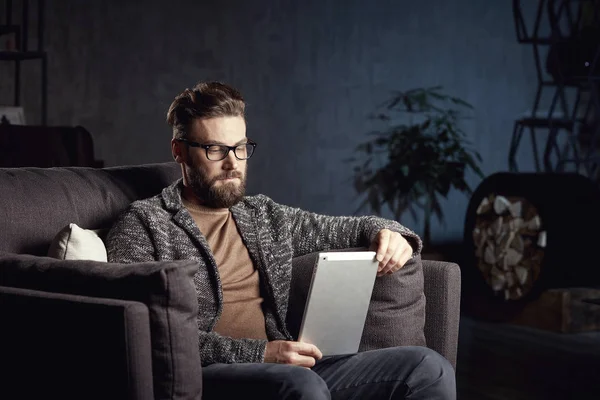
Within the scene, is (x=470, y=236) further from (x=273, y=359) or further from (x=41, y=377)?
(x=41, y=377)

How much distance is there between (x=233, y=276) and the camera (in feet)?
7.36

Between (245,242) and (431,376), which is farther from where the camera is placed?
(245,242)

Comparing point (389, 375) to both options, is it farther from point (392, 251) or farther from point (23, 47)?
point (23, 47)

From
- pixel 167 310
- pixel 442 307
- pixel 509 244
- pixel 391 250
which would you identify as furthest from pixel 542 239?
pixel 167 310

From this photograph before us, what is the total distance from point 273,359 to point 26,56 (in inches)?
129

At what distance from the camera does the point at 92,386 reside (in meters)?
1.67

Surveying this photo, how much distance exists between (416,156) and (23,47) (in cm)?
227

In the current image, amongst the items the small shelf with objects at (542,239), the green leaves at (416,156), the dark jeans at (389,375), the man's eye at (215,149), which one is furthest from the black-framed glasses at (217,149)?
the green leaves at (416,156)

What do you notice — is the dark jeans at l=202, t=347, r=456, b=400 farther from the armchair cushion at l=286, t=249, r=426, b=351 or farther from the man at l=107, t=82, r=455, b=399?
the armchair cushion at l=286, t=249, r=426, b=351

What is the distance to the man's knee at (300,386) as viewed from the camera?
1.79 meters

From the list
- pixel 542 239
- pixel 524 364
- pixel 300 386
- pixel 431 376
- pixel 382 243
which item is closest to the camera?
pixel 300 386

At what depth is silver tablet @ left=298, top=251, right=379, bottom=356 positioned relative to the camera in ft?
6.34

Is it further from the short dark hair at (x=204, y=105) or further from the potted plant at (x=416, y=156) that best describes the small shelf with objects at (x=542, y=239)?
the short dark hair at (x=204, y=105)

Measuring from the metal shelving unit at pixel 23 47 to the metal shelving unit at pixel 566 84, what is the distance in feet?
8.61
